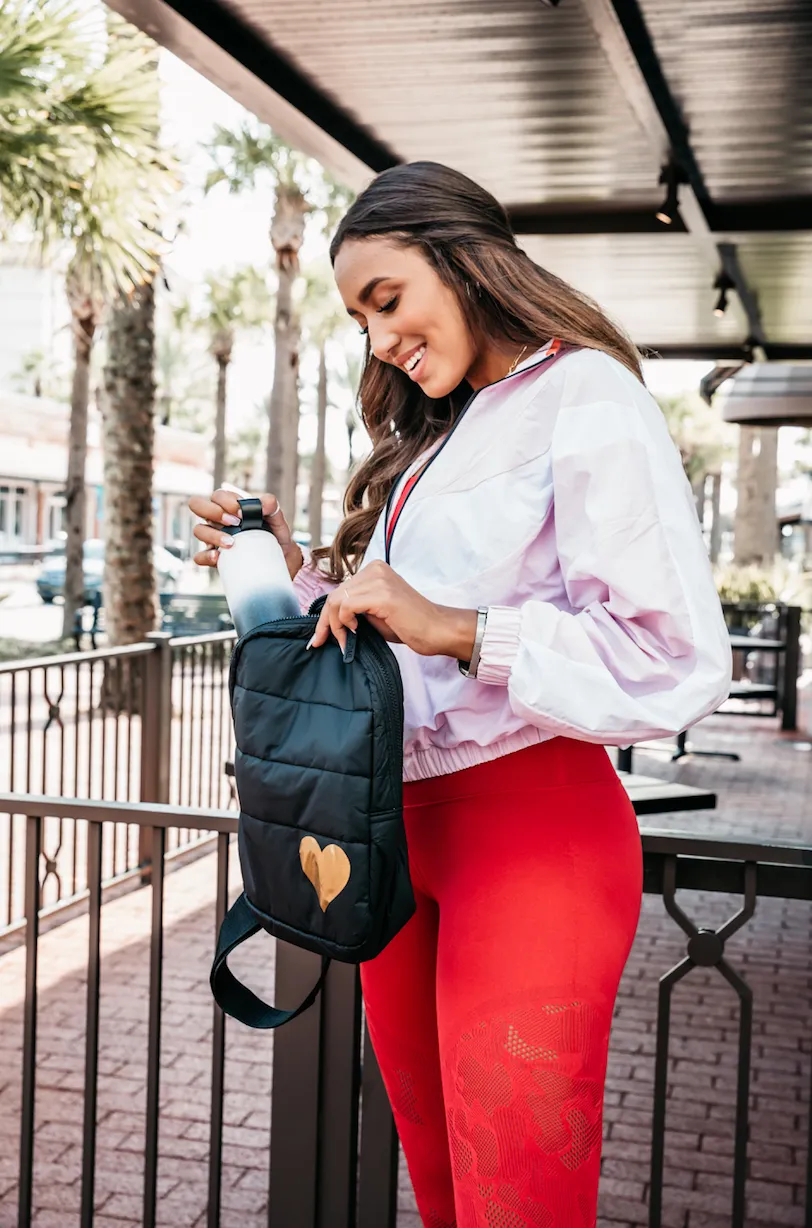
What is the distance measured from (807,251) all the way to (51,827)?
19.0 ft

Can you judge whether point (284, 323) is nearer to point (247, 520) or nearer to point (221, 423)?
point (221, 423)

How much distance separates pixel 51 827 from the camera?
24.5 feet

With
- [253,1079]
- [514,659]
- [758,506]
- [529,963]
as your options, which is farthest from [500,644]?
[758,506]

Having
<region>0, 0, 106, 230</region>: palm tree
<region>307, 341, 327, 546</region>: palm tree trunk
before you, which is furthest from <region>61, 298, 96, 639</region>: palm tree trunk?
<region>0, 0, 106, 230</region>: palm tree

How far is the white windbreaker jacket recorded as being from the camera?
1482mm

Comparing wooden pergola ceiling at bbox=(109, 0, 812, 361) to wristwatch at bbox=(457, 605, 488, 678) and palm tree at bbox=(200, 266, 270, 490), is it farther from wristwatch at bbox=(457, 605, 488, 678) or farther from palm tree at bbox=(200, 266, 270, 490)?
palm tree at bbox=(200, 266, 270, 490)

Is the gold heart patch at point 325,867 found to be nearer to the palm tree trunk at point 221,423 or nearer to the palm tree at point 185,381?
the palm tree trunk at point 221,423

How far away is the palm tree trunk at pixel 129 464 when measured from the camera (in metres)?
12.1

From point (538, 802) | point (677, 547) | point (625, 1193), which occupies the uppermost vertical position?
point (677, 547)

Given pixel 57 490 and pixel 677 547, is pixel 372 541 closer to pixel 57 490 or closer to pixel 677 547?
pixel 677 547

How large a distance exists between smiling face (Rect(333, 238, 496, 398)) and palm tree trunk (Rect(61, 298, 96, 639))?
1858cm

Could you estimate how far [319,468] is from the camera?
116 ft

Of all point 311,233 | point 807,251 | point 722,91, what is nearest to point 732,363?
point 807,251

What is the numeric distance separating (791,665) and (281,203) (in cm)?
1459
